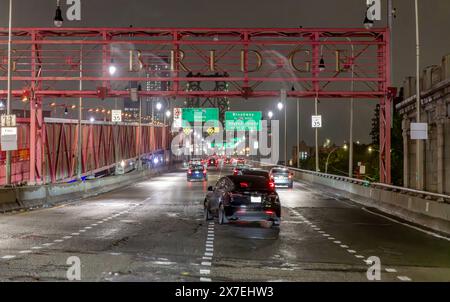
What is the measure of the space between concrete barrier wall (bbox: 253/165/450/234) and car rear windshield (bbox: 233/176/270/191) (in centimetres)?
513

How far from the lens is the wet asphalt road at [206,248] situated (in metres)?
12.2

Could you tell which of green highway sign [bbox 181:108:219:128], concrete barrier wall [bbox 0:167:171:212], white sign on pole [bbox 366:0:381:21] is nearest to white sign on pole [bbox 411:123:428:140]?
white sign on pole [bbox 366:0:381:21]

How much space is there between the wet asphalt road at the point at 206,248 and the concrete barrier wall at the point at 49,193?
139 centimetres

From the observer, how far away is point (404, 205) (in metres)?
26.0

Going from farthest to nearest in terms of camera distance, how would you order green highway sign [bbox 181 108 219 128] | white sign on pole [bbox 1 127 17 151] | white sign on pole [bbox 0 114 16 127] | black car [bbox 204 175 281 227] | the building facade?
green highway sign [bbox 181 108 219 128], the building facade, white sign on pole [bbox 0 114 16 127], white sign on pole [bbox 1 127 17 151], black car [bbox 204 175 281 227]

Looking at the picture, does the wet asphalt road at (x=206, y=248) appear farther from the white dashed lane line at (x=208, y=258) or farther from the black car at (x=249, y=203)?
the black car at (x=249, y=203)

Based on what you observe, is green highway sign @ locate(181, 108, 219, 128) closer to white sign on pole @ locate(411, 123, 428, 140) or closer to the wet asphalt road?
white sign on pole @ locate(411, 123, 428, 140)

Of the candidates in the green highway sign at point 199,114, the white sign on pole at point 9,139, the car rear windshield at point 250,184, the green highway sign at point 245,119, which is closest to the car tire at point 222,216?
the car rear windshield at point 250,184

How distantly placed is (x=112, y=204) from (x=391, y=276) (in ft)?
68.8

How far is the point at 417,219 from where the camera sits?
2355cm

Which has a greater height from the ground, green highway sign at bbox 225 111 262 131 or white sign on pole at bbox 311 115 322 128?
green highway sign at bbox 225 111 262 131

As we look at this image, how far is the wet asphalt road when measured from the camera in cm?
1217
